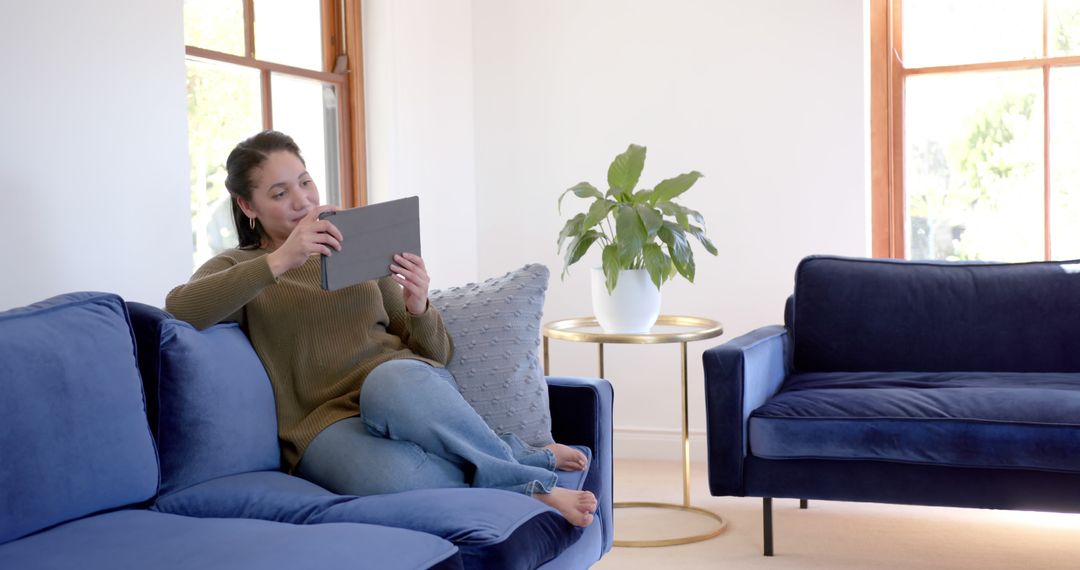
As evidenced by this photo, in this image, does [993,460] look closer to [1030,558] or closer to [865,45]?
[1030,558]

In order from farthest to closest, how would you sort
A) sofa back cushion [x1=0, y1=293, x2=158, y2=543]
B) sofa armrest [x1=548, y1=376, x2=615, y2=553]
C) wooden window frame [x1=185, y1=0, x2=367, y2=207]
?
wooden window frame [x1=185, y1=0, x2=367, y2=207] → sofa armrest [x1=548, y1=376, x2=615, y2=553] → sofa back cushion [x1=0, y1=293, x2=158, y2=543]

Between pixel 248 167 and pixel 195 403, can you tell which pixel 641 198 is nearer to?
pixel 248 167

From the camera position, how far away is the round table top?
120 inches

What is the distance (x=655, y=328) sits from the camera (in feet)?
11.1

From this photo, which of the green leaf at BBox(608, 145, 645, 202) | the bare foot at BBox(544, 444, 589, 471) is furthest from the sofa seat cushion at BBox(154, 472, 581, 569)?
the green leaf at BBox(608, 145, 645, 202)

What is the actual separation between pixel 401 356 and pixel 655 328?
49.1 inches

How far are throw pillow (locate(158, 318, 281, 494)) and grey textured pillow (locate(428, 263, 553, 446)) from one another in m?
0.44

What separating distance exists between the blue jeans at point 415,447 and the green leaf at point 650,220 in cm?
115

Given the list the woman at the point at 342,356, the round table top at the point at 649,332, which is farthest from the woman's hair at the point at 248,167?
the round table top at the point at 649,332

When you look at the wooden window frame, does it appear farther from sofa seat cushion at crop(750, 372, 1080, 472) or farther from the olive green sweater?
sofa seat cushion at crop(750, 372, 1080, 472)

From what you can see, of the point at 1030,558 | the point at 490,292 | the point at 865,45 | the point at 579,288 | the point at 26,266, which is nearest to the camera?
the point at 26,266

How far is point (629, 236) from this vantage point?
10.1ft

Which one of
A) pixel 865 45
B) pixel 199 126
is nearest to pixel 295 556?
pixel 199 126

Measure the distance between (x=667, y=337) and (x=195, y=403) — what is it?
1.41 metres
